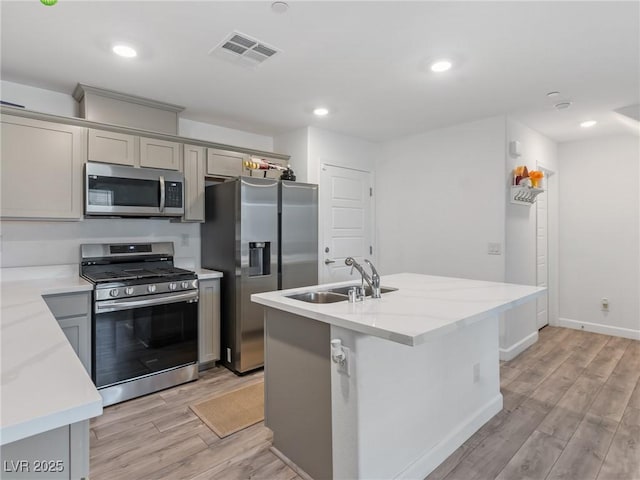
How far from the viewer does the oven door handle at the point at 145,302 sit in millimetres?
2586

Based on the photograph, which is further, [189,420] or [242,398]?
[242,398]

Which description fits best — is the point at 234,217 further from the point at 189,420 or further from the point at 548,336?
the point at 548,336

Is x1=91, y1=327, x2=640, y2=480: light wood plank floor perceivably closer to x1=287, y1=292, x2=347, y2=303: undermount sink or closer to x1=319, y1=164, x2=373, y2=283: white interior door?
x1=287, y1=292, x2=347, y2=303: undermount sink

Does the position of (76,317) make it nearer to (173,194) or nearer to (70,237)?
(70,237)

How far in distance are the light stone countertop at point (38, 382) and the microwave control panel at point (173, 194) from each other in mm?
1736

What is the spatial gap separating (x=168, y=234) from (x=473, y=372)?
114 inches

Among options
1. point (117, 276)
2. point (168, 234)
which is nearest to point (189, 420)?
point (117, 276)

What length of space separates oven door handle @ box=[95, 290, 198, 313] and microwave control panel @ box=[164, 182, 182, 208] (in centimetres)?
80

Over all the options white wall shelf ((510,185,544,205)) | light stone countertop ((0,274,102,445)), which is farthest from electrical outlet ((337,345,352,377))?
white wall shelf ((510,185,544,205))

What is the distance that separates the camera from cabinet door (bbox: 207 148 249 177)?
3523 mm

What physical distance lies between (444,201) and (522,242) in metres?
0.95

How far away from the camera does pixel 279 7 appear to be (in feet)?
6.17

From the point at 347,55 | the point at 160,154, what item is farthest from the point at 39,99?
the point at 347,55

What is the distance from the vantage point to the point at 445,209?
409cm
